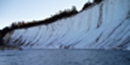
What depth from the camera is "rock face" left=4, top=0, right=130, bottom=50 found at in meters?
31.6

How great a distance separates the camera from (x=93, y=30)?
1722 inches

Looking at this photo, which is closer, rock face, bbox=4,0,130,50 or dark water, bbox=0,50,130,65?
dark water, bbox=0,50,130,65

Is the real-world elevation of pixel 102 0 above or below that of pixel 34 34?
above

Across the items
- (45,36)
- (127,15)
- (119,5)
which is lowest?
(45,36)

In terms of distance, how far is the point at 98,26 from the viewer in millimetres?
43062

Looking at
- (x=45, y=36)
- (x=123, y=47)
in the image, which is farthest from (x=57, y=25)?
(x=123, y=47)

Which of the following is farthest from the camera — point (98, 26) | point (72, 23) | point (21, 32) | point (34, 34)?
point (21, 32)

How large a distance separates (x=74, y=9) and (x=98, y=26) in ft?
89.2

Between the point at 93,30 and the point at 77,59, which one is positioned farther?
the point at 93,30

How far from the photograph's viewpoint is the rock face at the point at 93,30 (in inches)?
1244

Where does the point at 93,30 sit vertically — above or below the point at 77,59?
below

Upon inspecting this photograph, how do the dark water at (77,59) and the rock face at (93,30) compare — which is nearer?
the dark water at (77,59)

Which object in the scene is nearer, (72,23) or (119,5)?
(119,5)

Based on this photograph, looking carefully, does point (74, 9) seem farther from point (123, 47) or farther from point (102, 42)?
point (123, 47)
